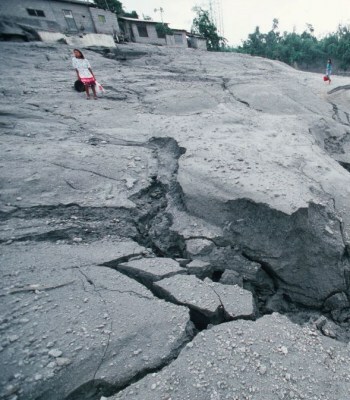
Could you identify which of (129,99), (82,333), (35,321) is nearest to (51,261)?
(35,321)

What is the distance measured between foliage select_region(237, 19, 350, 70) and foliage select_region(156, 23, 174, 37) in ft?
53.2

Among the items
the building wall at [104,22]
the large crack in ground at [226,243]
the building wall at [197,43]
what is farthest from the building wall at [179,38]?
the large crack in ground at [226,243]

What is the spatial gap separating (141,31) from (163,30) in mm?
1811

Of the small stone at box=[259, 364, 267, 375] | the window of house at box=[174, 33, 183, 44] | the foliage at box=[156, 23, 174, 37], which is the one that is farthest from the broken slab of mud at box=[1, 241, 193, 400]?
the window of house at box=[174, 33, 183, 44]

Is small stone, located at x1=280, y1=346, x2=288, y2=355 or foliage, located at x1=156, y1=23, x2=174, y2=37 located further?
foliage, located at x1=156, y1=23, x2=174, y2=37

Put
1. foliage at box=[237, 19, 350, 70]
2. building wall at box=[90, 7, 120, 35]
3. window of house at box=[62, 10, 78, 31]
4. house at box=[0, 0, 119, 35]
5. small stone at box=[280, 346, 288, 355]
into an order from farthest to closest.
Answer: foliage at box=[237, 19, 350, 70] → building wall at box=[90, 7, 120, 35] → window of house at box=[62, 10, 78, 31] → house at box=[0, 0, 119, 35] → small stone at box=[280, 346, 288, 355]

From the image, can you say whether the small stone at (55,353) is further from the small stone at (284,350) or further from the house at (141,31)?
the house at (141,31)

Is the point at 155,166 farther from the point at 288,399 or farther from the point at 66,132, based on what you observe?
the point at 288,399

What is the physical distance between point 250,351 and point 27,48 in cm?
1108

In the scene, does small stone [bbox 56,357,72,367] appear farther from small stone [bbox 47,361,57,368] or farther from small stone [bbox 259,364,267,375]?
small stone [bbox 259,364,267,375]

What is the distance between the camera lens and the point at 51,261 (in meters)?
1.93

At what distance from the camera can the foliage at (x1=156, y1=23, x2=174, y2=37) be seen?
17656mm

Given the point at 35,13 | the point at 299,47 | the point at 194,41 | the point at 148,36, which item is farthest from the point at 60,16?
the point at 299,47

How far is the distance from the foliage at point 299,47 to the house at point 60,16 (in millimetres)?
22787
